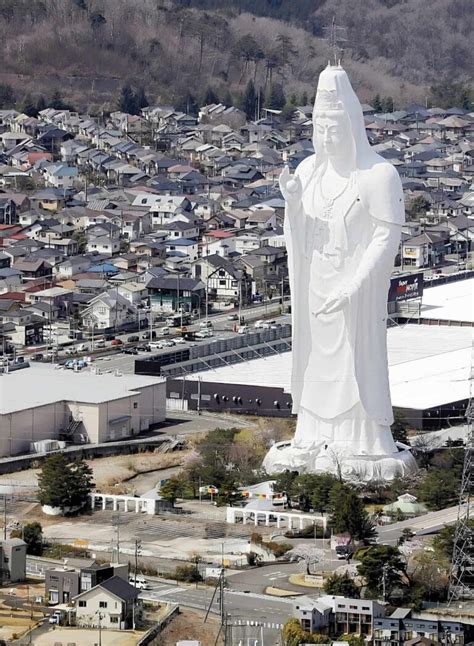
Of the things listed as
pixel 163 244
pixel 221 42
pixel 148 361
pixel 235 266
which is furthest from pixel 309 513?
pixel 221 42

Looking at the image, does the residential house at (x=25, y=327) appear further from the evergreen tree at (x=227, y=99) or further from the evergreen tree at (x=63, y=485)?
the evergreen tree at (x=227, y=99)

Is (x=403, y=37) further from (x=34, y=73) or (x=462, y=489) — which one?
(x=462, y=489)

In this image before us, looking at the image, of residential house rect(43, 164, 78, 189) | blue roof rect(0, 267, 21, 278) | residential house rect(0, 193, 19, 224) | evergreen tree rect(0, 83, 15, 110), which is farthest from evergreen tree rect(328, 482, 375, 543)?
evergreen tree rect(0, 83, 15, 110)

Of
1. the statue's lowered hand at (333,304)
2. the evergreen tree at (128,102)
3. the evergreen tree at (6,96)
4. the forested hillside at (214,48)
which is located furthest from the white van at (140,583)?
the forested hillside at (214,48)

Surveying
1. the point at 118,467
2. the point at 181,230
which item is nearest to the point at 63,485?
the point at 118,467

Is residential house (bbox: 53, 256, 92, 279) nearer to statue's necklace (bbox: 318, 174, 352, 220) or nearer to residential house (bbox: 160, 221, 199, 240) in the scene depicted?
residential house (bbox: 160, 221, 199, 240)
